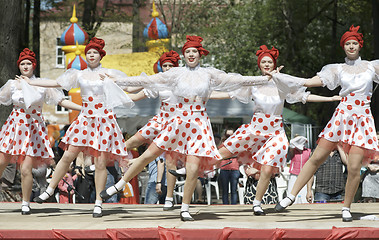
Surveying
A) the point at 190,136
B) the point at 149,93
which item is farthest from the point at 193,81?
the point at 149,93

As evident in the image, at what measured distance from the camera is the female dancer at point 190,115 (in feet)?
23.9

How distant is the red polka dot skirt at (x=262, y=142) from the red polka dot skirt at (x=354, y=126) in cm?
85

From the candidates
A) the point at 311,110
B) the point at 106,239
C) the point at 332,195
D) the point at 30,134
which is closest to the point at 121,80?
the point at 30,134

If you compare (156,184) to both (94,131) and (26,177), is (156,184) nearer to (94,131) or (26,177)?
(26,177)

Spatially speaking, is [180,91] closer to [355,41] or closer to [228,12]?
[355,41]

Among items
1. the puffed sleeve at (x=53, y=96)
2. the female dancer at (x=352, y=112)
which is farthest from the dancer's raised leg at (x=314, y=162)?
the puffed sleeve at (x=53, y=96)

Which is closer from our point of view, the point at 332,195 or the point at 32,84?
the point at 32,84

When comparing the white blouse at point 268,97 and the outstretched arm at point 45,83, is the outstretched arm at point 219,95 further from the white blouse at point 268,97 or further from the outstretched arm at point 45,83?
the outstretched arm at point 45,83

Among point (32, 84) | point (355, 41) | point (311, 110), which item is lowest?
point (311, 110)

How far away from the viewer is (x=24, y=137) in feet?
26.9

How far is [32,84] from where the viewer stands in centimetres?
809

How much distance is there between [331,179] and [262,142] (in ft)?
8.47

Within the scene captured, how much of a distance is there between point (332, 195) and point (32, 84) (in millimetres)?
4978

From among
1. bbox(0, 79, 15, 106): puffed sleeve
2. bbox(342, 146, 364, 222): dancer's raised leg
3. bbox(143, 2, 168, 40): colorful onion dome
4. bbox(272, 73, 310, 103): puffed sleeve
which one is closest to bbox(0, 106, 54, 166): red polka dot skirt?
bbox(0, 79, 15, 106): puffed sleeve
